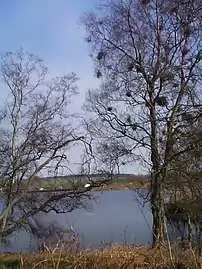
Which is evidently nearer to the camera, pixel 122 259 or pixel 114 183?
pixel 122 259

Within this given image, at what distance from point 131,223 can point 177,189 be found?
20.1 feet

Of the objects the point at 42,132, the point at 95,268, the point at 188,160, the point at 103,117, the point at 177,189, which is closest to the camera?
→ the point at 95,268

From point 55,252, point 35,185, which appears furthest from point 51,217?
point 55,252

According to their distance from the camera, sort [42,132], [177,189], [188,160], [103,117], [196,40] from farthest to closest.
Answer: [42,132] < [103,117] < [177,189] < [188,160] < [196,40]

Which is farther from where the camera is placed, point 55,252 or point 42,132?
point 42,132

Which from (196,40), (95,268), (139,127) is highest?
(196,40)

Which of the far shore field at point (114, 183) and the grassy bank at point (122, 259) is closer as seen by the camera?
the grassy bank at point (122, 259)

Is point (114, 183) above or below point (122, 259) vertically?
above

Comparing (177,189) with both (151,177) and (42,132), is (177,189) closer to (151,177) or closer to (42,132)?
(151,177)

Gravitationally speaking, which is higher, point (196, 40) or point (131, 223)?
point (196, 40)

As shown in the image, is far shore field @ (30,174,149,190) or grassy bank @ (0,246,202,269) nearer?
grassy bank @ (0,246,202,269)

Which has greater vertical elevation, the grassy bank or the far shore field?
the far shore field

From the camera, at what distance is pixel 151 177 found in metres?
15.0

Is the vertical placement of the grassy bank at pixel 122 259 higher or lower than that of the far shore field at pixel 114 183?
lower
